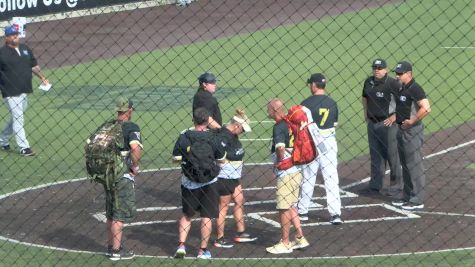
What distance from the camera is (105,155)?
13180mm

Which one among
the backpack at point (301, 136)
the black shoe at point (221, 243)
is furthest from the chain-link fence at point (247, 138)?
the backpack at point (301, 136)

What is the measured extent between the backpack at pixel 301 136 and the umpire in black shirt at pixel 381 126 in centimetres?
267

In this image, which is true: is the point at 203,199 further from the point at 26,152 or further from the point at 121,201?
the point at 26,152

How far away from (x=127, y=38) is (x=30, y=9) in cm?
284

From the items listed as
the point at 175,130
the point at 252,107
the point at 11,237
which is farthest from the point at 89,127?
the point at 11,237

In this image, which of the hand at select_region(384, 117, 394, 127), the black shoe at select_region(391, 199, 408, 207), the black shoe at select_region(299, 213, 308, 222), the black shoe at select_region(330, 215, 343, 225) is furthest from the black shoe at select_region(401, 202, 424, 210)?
the black shoe at select_region(299, 213, 308, 222)

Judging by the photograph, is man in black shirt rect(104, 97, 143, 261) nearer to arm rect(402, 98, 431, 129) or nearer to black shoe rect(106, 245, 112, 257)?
black shoe rect(106, 245, 112, 257)

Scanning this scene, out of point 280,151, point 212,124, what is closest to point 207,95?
point 212,124

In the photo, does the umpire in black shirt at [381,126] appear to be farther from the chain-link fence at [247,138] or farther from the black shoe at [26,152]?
the black shoe at [26,152]

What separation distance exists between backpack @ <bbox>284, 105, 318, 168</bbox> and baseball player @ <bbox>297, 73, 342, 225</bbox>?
3.12 feet

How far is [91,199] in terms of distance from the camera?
16375 millimetres

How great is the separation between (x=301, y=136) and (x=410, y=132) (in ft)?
7.92

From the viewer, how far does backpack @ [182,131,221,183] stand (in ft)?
43.0

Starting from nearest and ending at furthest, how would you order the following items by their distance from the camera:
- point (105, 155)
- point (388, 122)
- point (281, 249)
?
1. point (105, 155)
2. point (281, 249)
3. point (388, 122)
